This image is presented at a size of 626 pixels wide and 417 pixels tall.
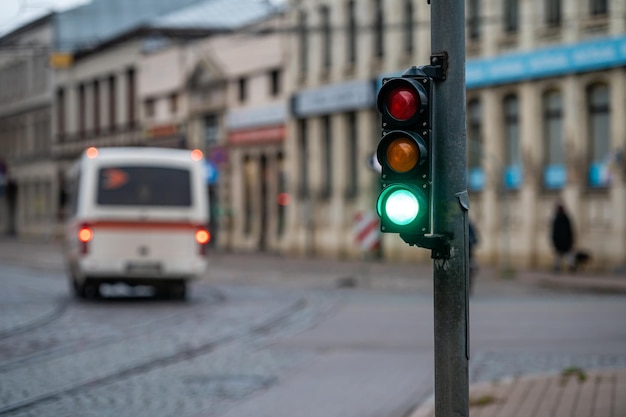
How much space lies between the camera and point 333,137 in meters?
47.4

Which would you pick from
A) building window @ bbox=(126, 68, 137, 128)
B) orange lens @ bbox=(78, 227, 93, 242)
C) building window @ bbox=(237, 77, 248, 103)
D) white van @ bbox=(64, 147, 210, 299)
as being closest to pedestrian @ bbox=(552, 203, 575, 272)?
white van @ bbox=(64, 147, 210, 299)

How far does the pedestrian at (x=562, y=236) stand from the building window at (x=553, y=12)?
5719 millimetres

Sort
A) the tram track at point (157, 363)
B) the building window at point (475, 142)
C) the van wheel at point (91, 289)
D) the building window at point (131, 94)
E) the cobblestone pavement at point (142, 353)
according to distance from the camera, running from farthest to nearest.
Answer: the building window at point (131, 94) → the building window at point (475, 142) → the van wheel at point (91, 289) → the cobblestone pavement at point (142, 353) → the tram track at point (157, 363)

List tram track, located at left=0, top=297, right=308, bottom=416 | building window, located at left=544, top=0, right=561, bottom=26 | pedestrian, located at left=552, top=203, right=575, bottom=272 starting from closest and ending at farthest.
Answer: tram track, located at left=0, top=297, right=308, bottom=416, pedestrian, located at left=552, top=203, right=575, bottom=272, building window, located at left=544, top=0, right=561, bottom=26

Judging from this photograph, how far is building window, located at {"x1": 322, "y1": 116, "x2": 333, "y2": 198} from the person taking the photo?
157 ft

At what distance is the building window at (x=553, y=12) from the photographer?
117ft

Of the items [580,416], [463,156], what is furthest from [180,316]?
[463,156]

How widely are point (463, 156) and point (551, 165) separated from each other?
29.9 m

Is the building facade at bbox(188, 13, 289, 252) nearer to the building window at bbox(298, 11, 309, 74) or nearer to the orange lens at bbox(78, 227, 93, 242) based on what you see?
the building window at bbox(298, 11, 309, 74)

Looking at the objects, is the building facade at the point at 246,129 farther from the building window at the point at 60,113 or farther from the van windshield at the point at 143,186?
the van windshield at the point at 143,186

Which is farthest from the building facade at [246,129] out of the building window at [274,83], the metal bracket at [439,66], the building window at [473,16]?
the metal bracket at [439,66]

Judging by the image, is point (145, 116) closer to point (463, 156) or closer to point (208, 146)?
point (208, 146)

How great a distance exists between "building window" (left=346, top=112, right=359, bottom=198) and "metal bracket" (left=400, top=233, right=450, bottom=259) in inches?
1552

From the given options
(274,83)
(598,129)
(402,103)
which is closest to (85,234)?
(402,103)
